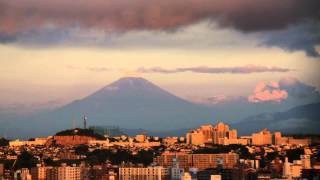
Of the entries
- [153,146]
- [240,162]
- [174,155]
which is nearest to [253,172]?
[240,162]

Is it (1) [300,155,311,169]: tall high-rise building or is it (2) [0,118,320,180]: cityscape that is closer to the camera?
(1) [300,155,311,169]: tall high-rise building

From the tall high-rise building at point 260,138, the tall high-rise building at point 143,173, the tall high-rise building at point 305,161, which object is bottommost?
the tall high-rise building at point 143,173

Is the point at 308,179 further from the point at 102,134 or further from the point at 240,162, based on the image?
the point at 102,134

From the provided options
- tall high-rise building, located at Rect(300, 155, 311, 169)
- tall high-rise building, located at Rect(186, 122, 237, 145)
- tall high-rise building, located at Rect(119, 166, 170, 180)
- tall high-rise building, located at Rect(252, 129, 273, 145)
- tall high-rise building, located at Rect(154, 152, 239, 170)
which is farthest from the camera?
tall high-rise building, located at Rect(186, 122, 237, 145)

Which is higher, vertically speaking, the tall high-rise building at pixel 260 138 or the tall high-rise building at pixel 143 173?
the tall high-rise building at pixel 260 138

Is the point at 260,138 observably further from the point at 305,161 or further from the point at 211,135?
the point at 305,161

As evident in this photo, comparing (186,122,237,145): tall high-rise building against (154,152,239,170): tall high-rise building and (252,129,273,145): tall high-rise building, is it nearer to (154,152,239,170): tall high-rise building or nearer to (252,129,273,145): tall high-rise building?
(252,129,273,145): tall high-rise building

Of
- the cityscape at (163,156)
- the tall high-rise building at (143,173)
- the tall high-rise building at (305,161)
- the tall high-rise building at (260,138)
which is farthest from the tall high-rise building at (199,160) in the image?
the tall high-rise building at (305,161)

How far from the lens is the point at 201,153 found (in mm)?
12820

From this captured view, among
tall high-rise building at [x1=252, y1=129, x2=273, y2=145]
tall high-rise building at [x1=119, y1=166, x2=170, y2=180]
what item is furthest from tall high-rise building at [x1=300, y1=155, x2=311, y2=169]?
tall high-rise building at [x1=252, y1=129, x2=273, y2=145]

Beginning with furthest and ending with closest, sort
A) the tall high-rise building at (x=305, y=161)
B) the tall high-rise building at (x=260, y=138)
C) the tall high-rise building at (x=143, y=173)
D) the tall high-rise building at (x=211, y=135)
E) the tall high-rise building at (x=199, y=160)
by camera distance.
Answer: the tall high-rise building at (x=211, y=135), the tall high-rise building at (x=260, y=138), the tall high-rise building at (x=199, y=160), the tall high-rise building at (x=143, y=173), the tall high-rise building at (x=305, y=161)

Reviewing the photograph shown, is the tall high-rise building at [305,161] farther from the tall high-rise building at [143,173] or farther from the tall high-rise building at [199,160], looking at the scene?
the tall high-rise building at [143,173]

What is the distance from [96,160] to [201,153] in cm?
126

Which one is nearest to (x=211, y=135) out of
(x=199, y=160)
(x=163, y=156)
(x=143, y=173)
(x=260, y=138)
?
(x=260, y=138)
